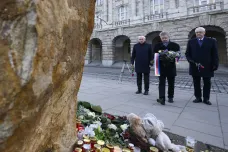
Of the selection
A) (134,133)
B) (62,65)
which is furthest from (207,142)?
(62,65)

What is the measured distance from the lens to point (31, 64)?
0.86 m

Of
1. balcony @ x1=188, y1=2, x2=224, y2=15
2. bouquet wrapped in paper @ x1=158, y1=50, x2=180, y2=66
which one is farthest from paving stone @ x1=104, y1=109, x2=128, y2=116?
balcony @ x1=188, y1=2, x2=224, y2=15

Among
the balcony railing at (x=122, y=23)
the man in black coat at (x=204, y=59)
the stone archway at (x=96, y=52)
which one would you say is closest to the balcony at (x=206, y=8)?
the balcony railing at (x=122, y=23)

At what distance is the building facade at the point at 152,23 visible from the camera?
1540 cm

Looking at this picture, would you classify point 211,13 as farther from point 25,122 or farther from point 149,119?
point 25,122

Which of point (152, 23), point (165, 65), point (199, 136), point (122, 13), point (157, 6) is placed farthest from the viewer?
point (122, 13)

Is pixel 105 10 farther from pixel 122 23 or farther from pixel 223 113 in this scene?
pixel 223 113

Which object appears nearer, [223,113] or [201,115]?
[201,115]

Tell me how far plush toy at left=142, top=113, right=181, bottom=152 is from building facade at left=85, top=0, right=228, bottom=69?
1548 centimetres

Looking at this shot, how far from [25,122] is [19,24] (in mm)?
475

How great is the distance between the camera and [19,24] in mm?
850

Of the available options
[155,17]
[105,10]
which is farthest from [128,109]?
[105,10]

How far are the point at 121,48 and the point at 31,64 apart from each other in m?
23.4

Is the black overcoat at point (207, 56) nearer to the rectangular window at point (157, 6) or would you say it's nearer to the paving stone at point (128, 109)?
the paving stone at point (128, 109)
